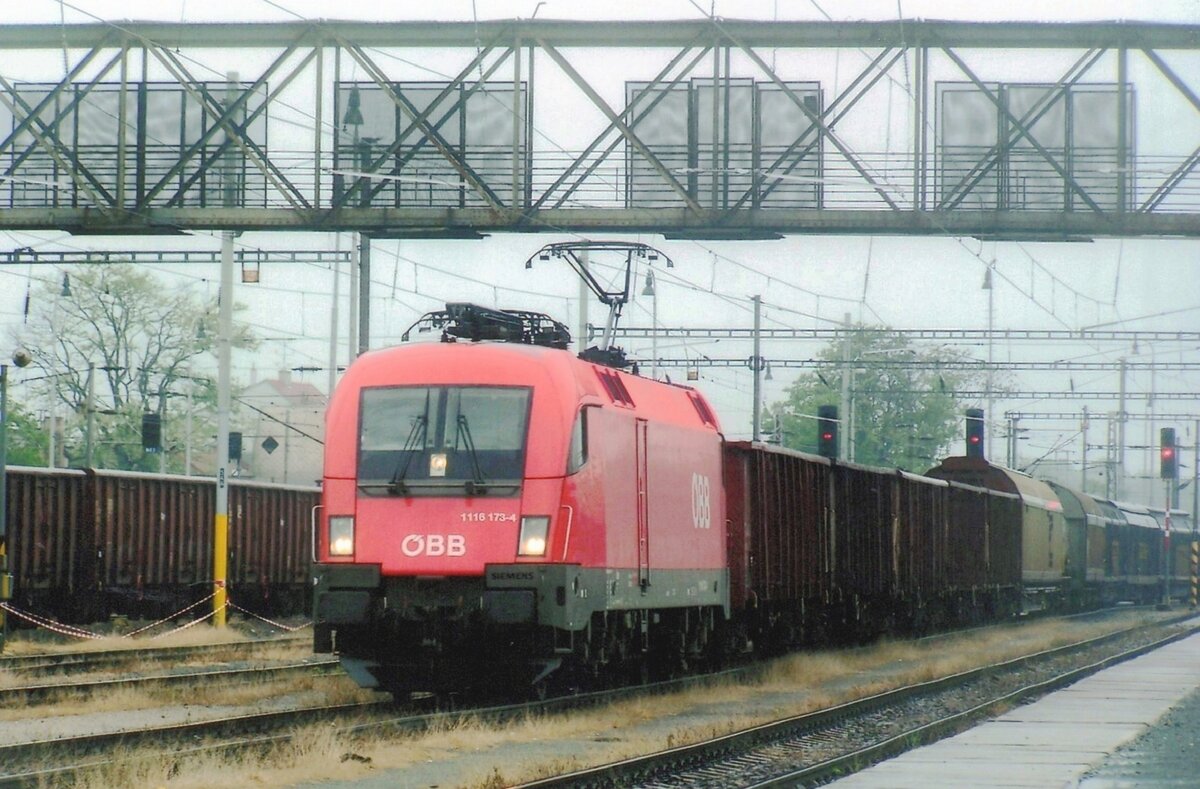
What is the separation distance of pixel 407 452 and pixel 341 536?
3.09 feet

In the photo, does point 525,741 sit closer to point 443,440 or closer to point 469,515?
point 469,515

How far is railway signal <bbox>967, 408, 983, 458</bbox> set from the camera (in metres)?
46.9

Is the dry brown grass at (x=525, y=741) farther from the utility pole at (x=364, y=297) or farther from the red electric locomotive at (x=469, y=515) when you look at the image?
the utility pole at (x=364, y=297)

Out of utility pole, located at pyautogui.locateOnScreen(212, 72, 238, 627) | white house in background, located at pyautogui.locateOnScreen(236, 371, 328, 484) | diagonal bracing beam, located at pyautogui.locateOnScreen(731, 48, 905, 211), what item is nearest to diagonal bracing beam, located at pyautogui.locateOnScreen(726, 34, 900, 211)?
diagonal bracing beam, located at pyautogui.locateOnScreen(731, 48, 905, 211)

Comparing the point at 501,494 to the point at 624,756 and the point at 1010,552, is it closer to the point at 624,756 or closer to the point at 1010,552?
the point at 624,756

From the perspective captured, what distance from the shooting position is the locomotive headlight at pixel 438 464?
16438mm

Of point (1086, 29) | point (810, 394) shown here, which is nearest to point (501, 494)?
point (1086, 29)

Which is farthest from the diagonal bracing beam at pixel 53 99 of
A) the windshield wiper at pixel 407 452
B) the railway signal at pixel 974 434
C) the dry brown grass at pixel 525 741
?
the railway signal at pixel 974 434

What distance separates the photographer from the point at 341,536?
16.6 metres

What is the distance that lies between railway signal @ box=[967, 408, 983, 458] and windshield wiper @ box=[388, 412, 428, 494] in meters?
31.5

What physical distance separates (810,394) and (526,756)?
88.9 m

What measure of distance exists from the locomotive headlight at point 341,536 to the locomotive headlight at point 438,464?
85 centimetres

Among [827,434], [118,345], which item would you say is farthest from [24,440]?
[827,434]

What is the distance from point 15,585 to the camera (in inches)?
1146
